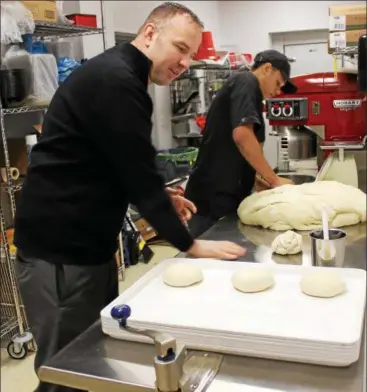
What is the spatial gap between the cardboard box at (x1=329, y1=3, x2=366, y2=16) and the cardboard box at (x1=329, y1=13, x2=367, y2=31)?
0.01 metres

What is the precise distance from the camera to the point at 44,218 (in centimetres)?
91

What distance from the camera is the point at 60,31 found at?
81.5 inches

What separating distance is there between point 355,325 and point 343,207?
0.52m

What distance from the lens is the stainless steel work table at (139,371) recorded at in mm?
557

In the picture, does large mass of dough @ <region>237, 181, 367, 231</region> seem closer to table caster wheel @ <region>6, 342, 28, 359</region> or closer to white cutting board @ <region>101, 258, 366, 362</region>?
white cutting board @ <region>101, 258, 366, 362</region>

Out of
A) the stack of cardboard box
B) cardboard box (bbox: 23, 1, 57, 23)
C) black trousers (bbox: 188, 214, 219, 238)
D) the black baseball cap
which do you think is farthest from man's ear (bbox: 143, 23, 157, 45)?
cardboard box (bbox: 23, 1, 57, 23)

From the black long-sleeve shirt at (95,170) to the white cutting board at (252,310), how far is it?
0.10 meters

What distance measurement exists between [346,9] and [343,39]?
14 centimetres

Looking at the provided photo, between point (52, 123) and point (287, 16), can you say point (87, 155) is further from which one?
point (287, 16)

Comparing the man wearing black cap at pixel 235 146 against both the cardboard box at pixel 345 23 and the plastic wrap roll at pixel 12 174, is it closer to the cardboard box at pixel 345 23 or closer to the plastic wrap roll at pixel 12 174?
the cardboard box at pixel 345 23

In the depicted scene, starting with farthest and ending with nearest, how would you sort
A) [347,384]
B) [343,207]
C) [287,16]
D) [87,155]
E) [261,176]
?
1. [261,176]
2. [287,16]
3. [343,207]
4. [87,155]
5. [347,384]

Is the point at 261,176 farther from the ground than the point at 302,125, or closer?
closer

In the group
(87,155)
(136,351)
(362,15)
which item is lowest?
(136,351)

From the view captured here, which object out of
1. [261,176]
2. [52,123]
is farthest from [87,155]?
[261,176]
